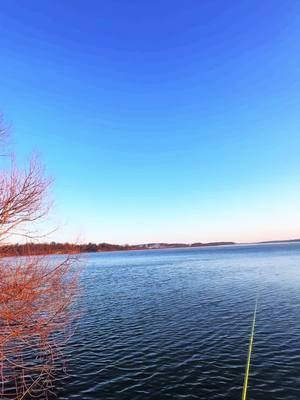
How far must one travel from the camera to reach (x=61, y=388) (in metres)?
11.8

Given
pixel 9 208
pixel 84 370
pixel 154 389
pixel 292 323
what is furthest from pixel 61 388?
pixel 292 323

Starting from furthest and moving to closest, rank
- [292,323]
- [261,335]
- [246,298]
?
[246,298] < [292,323] < [261,335]

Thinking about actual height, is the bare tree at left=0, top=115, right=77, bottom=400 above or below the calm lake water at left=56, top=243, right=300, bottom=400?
above

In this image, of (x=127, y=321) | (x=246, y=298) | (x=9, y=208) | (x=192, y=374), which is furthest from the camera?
(x=246, y=298)

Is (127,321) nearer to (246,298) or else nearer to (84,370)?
(84,370)

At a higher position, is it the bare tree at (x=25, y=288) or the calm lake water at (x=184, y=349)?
the bare tree at (x=25, y=288)

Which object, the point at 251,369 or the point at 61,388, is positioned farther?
the point at 251,369

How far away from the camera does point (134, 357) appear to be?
14570 millimetres

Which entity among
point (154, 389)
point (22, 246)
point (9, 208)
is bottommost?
point (154, 389)

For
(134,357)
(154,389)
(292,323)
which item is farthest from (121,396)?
(292,323)

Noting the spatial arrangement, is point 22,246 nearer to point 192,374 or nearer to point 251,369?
point 192,374

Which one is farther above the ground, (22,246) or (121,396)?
(22,246)

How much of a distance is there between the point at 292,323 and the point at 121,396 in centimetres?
1217

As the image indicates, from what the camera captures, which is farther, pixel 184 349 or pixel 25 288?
pixel 184 349
